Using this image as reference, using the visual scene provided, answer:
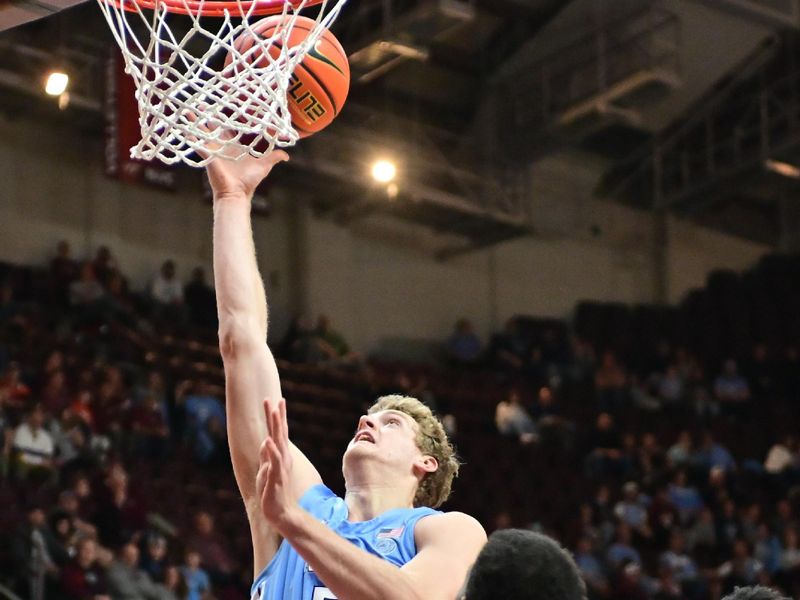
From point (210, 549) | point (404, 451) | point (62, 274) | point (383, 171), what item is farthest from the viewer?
point (383, 171)

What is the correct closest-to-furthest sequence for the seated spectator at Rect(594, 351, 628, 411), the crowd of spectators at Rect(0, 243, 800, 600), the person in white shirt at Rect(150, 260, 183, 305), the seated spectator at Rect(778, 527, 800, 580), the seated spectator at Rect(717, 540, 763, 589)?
the crowd of spectators at Rect(0, 243, 800, 600) → the seated spectator at Rect(717, 540, 763, 589) → the seated spectator at Rect(778, 527, 800, 580) → the person in white shirt at Rect(150, 260, 183, 305) → the seated spectator at Rect(594, 351, 628, 411)

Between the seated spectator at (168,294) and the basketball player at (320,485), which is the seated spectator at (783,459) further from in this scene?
the basketball player at (320,485)

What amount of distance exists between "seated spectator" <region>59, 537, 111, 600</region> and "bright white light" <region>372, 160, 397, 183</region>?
25.1 feet

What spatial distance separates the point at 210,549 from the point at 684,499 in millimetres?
5781

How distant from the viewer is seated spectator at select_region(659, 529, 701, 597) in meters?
12.8

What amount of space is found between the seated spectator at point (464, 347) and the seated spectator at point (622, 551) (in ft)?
16.3

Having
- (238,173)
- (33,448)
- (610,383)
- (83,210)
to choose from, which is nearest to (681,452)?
(610,383)

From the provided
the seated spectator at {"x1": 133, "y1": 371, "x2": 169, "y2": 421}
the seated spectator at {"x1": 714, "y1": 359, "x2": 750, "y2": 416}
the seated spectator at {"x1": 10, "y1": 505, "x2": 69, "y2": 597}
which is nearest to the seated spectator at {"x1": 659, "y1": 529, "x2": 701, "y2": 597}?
the seated spectator at {"x1": 714, "y1": 359, "x2": 750, "y2": 416}

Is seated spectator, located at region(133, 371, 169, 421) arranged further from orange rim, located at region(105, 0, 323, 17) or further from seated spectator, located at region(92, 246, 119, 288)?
orange rim, located at region(105, 0, 323, 17)

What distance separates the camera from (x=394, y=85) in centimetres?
1788

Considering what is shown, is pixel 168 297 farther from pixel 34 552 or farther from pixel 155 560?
pixel 34 552

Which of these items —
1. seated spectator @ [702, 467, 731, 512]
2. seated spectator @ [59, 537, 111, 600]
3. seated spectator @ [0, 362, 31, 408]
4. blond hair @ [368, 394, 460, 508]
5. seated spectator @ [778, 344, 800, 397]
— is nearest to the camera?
blond hair @ [368, 394, 460, 508]

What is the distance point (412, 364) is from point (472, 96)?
142 inches

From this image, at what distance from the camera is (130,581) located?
8984 millimetres
